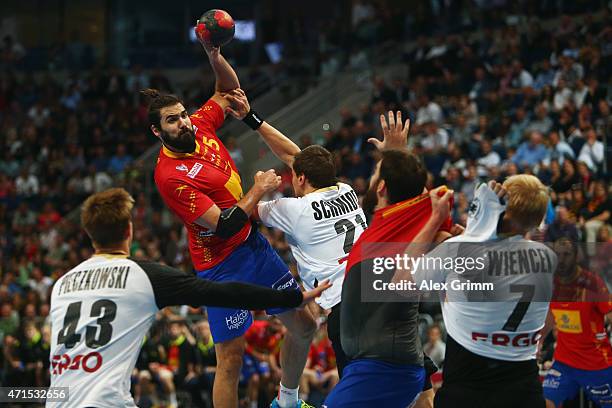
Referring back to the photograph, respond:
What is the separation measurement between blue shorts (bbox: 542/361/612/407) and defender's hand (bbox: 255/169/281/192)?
422 cm

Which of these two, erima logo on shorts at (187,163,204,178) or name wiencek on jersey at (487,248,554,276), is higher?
erima logo on shorts at (187,163,204,178)

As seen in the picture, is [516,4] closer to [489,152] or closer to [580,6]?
[580,6]

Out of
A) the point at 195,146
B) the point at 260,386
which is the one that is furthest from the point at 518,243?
the point at 260,386

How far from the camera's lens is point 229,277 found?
25.9 feet

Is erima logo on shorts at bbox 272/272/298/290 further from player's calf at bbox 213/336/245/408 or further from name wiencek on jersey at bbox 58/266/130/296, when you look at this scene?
name wiencek on jersey at bbox 58/266/130/296

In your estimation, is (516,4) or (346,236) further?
(516,4)

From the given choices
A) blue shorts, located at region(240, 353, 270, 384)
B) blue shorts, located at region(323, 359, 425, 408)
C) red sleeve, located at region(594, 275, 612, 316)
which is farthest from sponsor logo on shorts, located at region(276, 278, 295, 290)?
blue shorts, located at region(240, 353, 270, 384)

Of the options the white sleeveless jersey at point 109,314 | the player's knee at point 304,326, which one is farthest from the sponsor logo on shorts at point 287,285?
the white sleeveless jersey at point 109,314

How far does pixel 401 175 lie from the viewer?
580 centimetres

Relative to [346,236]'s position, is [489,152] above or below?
below

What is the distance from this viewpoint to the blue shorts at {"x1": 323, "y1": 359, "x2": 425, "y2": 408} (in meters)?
5.84

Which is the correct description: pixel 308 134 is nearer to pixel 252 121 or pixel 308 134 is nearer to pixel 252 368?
pixel 252 368

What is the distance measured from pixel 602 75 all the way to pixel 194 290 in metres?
14.7

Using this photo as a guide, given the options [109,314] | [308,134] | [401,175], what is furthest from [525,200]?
[308,134]
